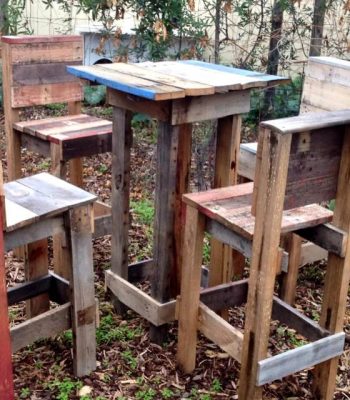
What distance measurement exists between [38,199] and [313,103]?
1.72 m

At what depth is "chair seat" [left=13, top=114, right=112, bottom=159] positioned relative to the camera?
356cm

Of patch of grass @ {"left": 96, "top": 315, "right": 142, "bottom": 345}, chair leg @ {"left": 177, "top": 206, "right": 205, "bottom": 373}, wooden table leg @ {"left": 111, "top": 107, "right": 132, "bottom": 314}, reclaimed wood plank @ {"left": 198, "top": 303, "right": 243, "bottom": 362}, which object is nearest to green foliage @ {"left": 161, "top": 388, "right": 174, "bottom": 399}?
chair leg @ {"left": 177, "top": 206, "right": 205, "bottom": 373}

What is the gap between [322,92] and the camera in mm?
3506

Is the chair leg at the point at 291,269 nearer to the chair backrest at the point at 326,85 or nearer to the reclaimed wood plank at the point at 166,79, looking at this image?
the chair backrest at the point at 326,85

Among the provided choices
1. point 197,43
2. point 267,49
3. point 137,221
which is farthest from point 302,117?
point 267,49

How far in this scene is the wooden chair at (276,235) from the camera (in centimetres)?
226

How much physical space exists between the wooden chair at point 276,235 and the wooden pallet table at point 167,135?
0.21 m

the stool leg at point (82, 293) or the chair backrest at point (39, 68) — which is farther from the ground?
the chair backrest at point (39, 68)

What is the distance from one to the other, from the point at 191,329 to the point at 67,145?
49.2 inches

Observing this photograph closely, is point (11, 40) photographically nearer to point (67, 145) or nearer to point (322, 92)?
point (67, 145)

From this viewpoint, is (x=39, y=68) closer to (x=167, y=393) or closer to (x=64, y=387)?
(x=64, y=387)

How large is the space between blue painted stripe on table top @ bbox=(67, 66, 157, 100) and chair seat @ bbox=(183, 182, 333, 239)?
494 mm

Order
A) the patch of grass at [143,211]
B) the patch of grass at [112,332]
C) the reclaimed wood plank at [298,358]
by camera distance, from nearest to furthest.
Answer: the reclaimed wood plank at [298,358] < the patch of grass at [112,332] < the patch of grass at [143,211]

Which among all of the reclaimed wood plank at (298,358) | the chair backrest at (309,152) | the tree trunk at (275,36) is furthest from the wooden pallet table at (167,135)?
the tree trunk at (275,36)
